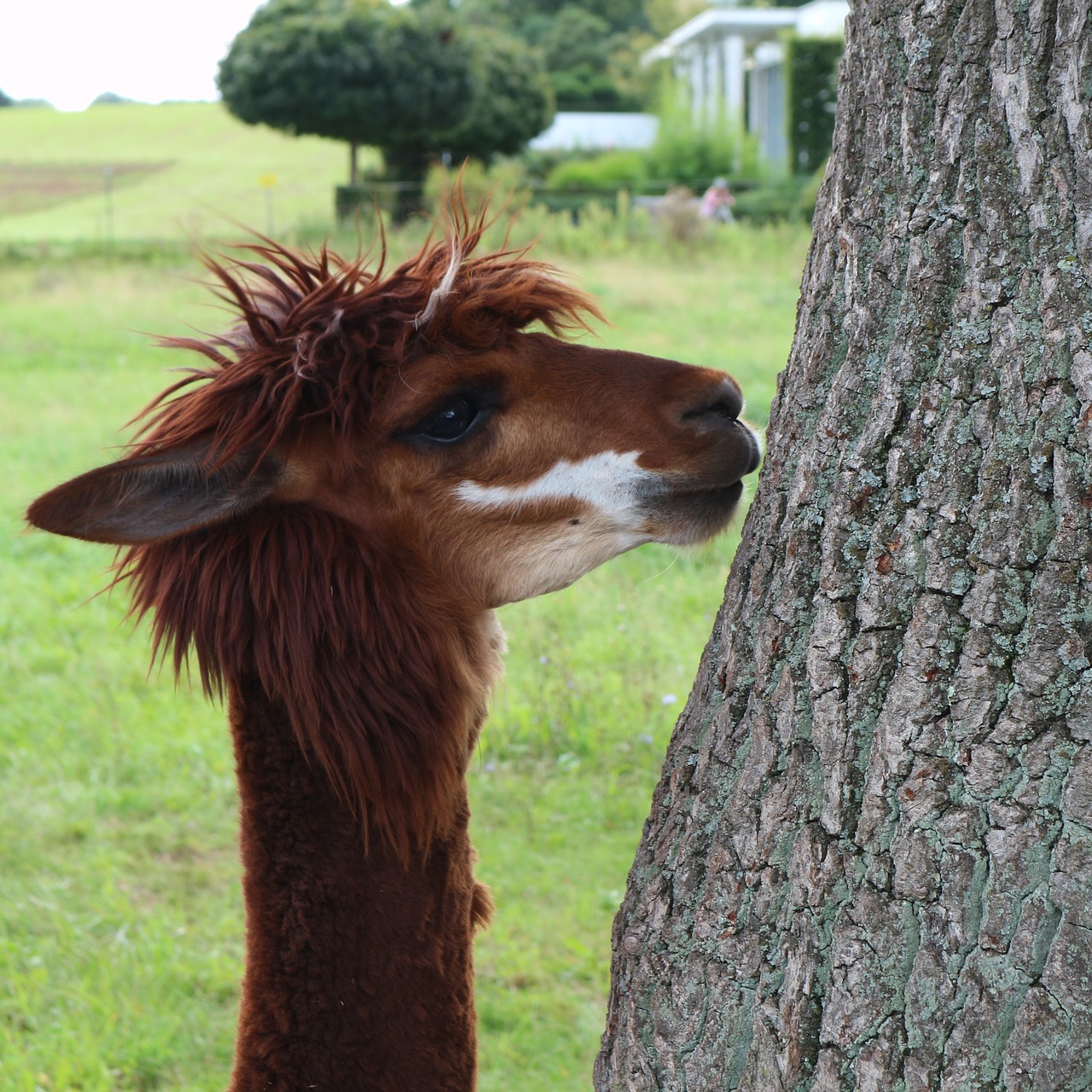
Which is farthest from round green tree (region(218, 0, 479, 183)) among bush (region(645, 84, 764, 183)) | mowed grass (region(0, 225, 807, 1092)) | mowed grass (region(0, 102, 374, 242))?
mowed grass (region(0, 225, 807, 1092))

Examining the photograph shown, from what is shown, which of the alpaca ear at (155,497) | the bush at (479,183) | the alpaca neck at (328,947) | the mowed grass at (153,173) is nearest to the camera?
the alpaca ear at (155,497)

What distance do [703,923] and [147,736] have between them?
3.83m

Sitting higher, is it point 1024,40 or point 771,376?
point 1024,40

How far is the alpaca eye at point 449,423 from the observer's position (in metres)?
2.11

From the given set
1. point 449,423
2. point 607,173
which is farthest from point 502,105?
point 449,423

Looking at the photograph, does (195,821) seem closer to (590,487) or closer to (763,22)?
(590,487)

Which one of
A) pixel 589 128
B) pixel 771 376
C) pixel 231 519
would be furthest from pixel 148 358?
pixel 589 128

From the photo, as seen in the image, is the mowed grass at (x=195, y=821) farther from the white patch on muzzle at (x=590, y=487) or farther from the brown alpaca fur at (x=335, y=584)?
the brown alpaca fur at (x=335, y=584)

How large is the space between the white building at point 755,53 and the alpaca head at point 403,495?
107ft

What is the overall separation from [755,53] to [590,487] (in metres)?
38.8

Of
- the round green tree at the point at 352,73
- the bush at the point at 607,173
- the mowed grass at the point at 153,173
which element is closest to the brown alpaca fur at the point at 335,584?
the mowed grass at the point at 153,173

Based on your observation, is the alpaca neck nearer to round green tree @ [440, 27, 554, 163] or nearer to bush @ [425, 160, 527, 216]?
bush @ [425, 160, 527, 216]

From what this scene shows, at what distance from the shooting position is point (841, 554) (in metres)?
1.61

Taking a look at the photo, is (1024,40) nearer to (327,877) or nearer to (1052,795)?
(1052,795)
